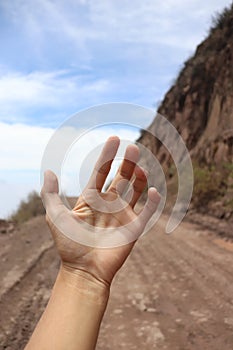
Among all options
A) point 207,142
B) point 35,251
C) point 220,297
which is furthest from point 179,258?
point 207,142

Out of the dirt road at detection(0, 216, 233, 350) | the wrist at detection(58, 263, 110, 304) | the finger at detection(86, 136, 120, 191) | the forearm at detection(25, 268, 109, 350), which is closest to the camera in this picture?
the forearm at detection(25, 268, 109, 350)

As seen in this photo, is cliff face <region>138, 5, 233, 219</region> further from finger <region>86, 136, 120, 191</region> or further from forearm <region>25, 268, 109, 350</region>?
forearm <region>25, 268, 109, 350</region>

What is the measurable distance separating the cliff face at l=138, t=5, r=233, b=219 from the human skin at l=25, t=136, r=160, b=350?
14.0 meters

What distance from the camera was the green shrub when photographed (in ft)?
75.3

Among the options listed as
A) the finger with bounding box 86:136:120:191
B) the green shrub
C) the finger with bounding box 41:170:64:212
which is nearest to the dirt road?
the finger with bounding box 86:136:120:191

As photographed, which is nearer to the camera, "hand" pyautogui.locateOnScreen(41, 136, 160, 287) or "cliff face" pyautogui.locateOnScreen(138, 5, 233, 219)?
"hand" pyautogui.locateOnScreen(41, 136, 160, 287)

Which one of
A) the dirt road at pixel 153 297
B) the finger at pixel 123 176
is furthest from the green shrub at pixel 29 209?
the finger at pixel 123 176

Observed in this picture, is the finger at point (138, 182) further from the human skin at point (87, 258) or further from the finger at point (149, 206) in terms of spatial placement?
the finger at point (149, 206)

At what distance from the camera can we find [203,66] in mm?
25297

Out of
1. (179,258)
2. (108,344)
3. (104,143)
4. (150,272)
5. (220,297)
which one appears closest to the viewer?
(104,143)

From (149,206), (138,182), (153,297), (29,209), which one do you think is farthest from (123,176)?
(29,209)

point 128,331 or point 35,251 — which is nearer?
point 128,331

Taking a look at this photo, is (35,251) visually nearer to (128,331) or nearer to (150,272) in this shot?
(150,272)

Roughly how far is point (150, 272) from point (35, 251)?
11.9ft
